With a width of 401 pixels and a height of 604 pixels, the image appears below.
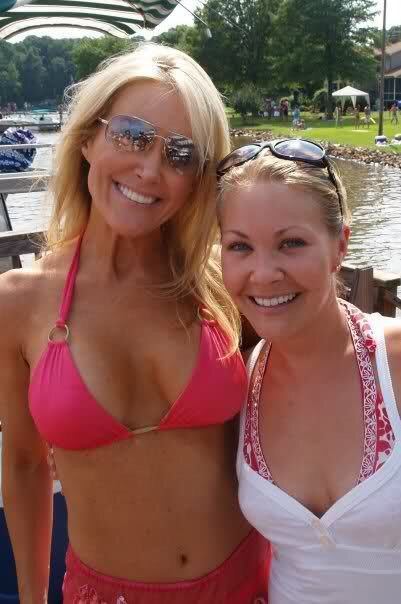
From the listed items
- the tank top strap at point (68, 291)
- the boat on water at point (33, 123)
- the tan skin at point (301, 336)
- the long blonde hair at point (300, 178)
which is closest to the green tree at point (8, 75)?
the boat on water at point (33, 123)

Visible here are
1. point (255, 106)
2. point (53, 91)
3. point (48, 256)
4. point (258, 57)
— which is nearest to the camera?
point (48, 256)

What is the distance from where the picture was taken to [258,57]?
6569cm

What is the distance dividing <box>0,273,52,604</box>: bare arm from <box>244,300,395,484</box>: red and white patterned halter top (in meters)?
0.71

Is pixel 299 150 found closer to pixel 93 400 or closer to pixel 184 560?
pixel 93 400

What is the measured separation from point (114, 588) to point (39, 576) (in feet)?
1.25

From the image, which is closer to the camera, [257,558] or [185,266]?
[257,558]

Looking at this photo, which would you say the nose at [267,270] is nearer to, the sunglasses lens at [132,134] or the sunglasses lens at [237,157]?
the sunglasses lens at [237,157]

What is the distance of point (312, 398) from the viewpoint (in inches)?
76.1

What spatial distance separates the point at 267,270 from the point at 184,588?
962mm

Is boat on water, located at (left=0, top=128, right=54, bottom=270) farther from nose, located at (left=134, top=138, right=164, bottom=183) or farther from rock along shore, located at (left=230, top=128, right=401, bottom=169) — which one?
rock along shore, located at (left=230, top=128, right=401, bottom=169)

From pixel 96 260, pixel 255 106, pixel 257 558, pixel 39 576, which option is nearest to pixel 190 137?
pixel 96 260

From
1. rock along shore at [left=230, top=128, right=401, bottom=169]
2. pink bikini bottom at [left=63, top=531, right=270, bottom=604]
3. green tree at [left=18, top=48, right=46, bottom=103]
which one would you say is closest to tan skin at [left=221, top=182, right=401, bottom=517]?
pink bikini bottom at [left=63, top=531, right=270, bottom=604]

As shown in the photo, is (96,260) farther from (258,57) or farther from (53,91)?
(53,91)

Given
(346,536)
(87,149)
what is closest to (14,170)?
(87,149)
